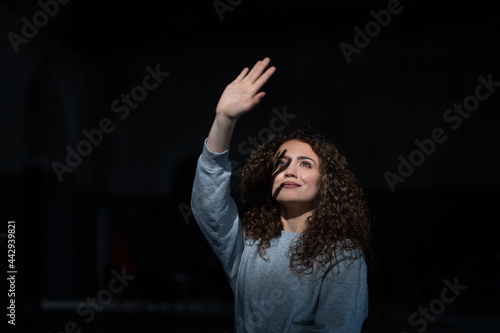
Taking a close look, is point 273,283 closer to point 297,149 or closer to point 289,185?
point 289,185

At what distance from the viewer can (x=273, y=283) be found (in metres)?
1.86

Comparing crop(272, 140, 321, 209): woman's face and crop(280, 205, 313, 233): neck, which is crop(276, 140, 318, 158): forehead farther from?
crop(280, 205, 313, 233): neck

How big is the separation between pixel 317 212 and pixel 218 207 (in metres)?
0.37

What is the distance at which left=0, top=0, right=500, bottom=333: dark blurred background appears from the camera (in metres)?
8.50

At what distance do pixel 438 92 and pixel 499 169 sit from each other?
4.95ft

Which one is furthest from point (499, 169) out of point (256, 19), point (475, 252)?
point (256, 19)

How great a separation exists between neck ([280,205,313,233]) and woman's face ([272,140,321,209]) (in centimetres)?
3

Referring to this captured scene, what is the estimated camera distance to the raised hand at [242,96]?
1.79 metres

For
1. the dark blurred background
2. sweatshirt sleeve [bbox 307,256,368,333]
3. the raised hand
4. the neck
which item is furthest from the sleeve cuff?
the dark blurred background

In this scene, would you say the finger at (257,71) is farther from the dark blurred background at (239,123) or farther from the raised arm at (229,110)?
the dark blurred background at (239,123)

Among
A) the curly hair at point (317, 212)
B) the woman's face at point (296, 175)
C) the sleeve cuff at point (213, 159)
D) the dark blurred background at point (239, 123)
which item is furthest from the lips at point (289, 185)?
the dark blurred background at point (239, 123)

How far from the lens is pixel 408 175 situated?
925 centimetres

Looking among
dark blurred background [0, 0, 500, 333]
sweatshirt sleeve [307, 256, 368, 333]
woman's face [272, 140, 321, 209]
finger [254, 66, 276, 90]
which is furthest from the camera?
dark blurred background [0, 0, 500, 333]

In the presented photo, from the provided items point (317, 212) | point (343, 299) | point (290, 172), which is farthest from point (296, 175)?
point (343, 299)
